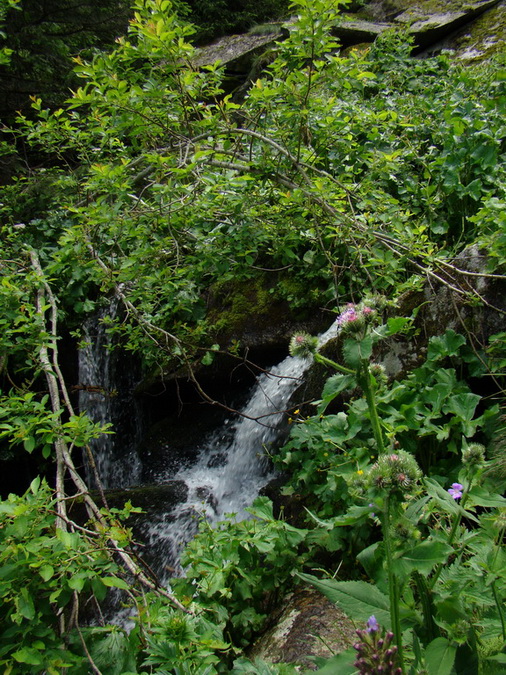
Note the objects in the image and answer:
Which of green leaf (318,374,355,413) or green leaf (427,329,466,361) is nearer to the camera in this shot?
green leaf (318,374,355,413)

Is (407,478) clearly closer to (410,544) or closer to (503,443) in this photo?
(410,544)

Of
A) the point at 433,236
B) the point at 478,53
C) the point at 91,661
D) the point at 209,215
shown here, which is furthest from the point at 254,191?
the point at 478,53

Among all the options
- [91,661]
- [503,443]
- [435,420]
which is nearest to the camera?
[91,661]

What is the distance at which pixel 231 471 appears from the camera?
157 inches

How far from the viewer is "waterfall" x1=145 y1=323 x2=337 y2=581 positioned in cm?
340

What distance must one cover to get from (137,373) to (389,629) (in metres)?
4.47

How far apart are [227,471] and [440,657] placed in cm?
312

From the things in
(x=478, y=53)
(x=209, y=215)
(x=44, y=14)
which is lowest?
(x=209, y=215)

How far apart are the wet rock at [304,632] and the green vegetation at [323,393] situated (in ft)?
0.35

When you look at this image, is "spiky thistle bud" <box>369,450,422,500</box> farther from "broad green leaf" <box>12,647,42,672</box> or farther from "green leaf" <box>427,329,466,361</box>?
"green leaf" <box>427,329,466,361</box>

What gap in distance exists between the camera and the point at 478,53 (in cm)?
641

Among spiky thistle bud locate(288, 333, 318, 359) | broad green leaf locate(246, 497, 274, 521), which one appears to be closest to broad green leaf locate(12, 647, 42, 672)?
broad green leaf locate(246, 497, 274, 521)

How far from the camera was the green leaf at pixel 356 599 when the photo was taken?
1.09 meters

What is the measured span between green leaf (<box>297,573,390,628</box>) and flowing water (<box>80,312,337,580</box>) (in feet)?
5.92
